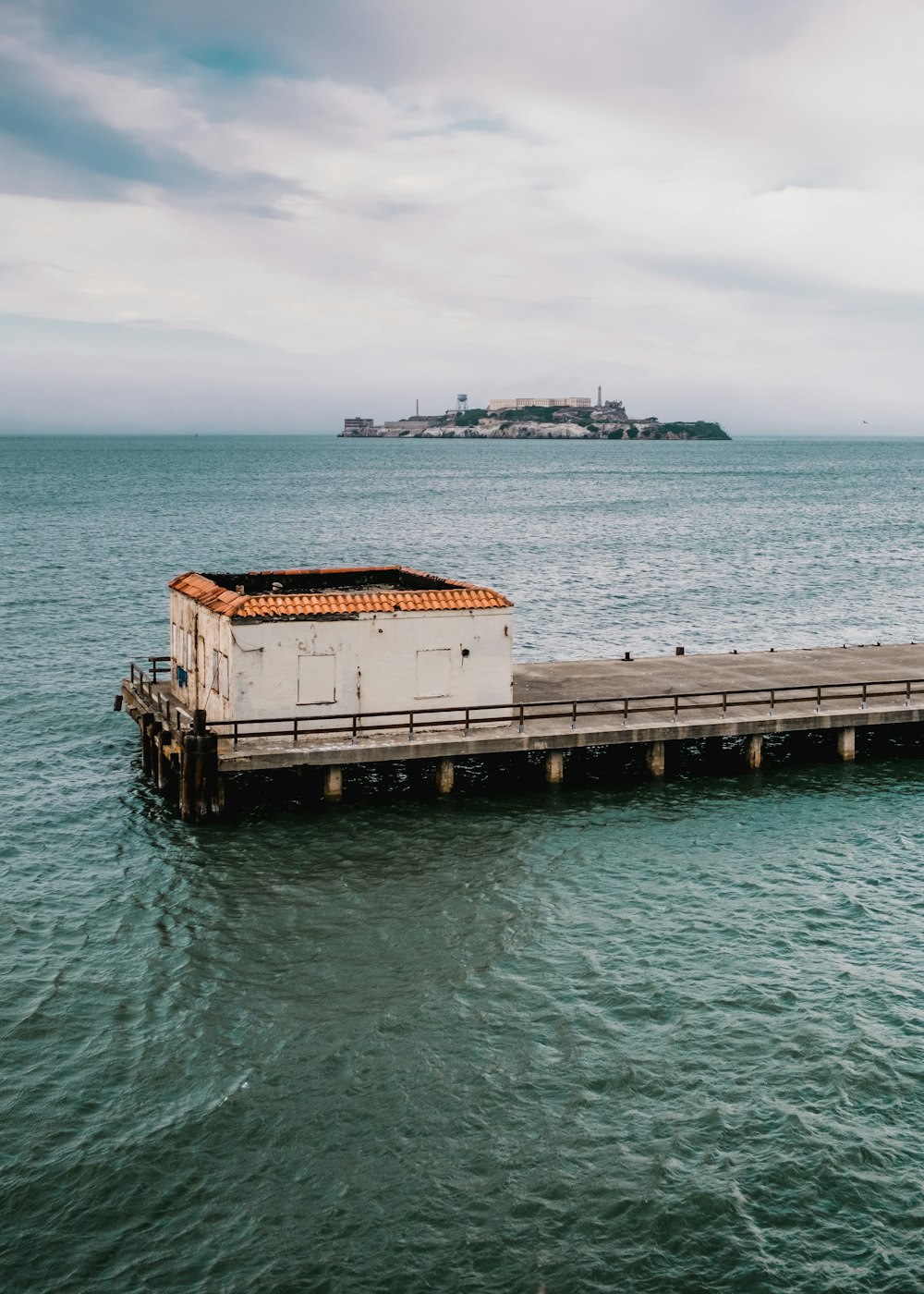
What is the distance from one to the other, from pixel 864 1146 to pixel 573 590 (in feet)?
209

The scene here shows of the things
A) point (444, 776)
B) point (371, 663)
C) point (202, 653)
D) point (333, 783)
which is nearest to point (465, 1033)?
point (333, 783)

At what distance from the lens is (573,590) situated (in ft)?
268

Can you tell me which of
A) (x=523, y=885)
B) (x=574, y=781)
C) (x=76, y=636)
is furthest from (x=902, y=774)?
(x=76, y=636)

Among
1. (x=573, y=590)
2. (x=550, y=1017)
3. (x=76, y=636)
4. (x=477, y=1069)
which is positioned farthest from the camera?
(x=573, y=590)

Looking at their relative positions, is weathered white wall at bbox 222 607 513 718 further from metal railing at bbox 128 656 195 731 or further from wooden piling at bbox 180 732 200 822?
metal railing at bbox 128 656 195 731

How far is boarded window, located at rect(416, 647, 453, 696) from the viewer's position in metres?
34.8

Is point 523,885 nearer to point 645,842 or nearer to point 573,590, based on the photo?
point 645,842

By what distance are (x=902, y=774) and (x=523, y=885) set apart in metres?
14.6

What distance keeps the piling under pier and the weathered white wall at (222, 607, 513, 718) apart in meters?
0.56

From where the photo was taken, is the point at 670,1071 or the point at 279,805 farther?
the point at 279,805

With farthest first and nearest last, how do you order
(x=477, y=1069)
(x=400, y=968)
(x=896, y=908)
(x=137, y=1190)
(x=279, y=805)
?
(x=279, y=805) < (x=896, y=908) < (x=400, y=968) < (x=477, y=1069) < (x=137, y=1190)

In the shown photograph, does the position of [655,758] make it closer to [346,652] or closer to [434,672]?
[434,672]

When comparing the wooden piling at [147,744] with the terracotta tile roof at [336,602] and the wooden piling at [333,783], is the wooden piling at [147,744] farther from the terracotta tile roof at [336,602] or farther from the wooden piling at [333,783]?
the wooden piling at [333,783]

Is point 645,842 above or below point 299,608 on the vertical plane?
below
